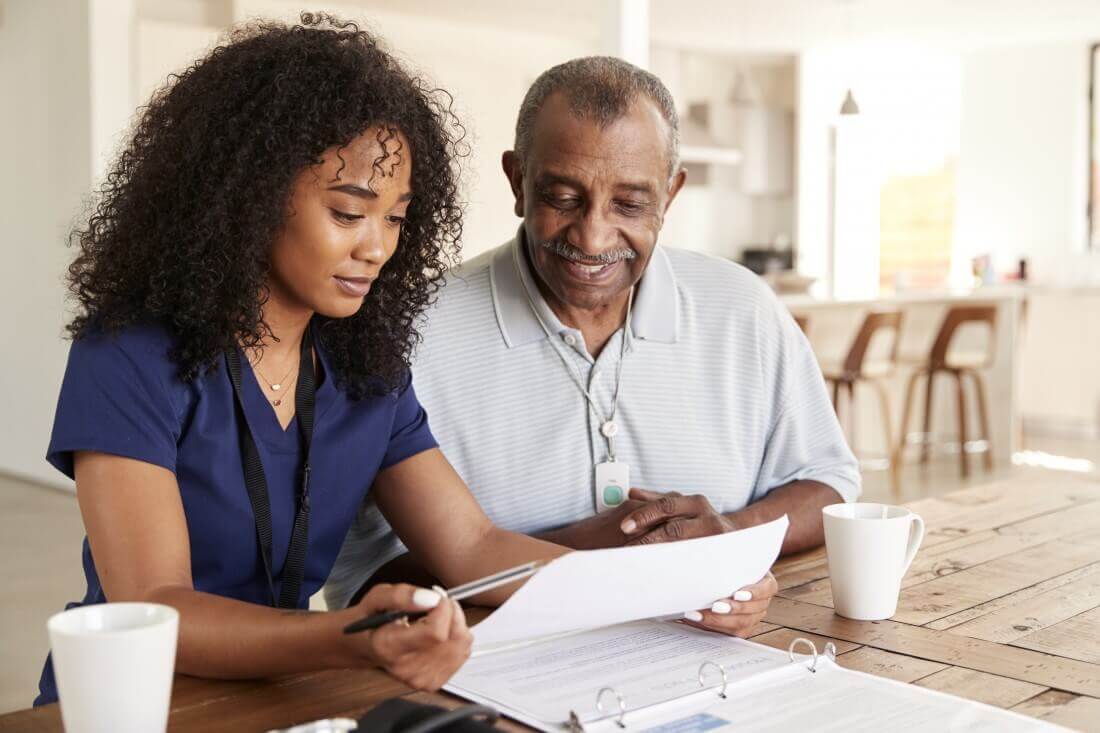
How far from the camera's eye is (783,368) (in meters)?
1.93

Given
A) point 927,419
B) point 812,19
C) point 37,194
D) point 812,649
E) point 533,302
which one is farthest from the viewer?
point 812,19

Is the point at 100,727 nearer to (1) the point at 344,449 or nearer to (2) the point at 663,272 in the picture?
(1) the point at 344,449

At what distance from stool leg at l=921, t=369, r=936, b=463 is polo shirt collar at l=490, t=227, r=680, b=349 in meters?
5.35

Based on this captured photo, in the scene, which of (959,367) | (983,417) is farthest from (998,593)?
(983,417)

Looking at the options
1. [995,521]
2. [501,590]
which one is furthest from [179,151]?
[995,521]

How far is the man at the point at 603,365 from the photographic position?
5.68ft

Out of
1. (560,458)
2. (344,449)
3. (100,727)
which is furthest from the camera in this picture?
(560,458)

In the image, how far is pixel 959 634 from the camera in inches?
49.4

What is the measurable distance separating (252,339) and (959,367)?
6193mm

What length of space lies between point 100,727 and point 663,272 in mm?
1293

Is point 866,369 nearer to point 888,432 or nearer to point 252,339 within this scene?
point 888,432

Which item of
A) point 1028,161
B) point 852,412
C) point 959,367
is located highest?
point 1028,161

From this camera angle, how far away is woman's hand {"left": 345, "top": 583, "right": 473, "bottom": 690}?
36.3 inches

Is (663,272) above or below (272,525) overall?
above
